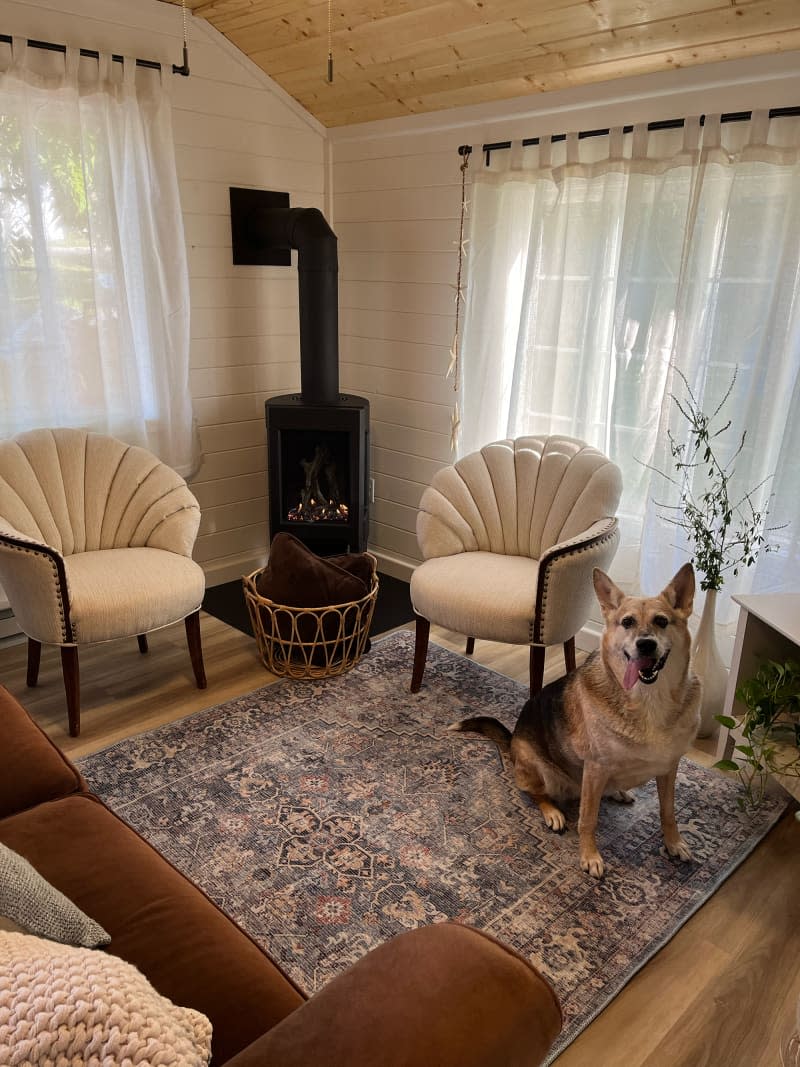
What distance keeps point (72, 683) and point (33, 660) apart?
0.39 m

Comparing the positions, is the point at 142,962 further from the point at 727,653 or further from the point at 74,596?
the point at 727,653

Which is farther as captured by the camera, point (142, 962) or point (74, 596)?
point (74, 596)

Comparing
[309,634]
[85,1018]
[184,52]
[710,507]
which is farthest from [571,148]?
[85,1018]

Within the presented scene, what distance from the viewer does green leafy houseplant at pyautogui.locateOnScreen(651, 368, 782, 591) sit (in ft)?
8.77

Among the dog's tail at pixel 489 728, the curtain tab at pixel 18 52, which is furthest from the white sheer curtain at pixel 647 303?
the curtain tab at pixel 18 52

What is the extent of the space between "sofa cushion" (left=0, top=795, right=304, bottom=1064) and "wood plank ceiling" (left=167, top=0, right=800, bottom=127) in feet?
8.76

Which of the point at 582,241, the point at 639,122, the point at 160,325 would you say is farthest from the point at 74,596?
the point at 639,122

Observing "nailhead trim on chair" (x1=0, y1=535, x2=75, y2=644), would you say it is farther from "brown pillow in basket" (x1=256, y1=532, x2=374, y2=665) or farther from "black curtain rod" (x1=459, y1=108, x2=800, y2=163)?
"black curtain rod" (x1=459, y1=108, x2=800, y2=163)

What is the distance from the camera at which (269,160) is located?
379 centimetres

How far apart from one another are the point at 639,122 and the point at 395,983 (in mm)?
2852

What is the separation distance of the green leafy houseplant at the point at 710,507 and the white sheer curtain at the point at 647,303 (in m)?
0.03

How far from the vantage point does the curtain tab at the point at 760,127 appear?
2.50 metres

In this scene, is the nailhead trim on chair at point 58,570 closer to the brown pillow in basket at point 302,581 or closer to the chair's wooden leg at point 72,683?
the chair's wooden leg at point 72,683

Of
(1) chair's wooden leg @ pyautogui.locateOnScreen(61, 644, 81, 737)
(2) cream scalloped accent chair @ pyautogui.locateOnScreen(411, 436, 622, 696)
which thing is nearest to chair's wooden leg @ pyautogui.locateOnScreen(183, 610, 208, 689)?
(1) chair's wooden leg @ pyautogui.locateOnScreen(61, 644, 81, 737)
